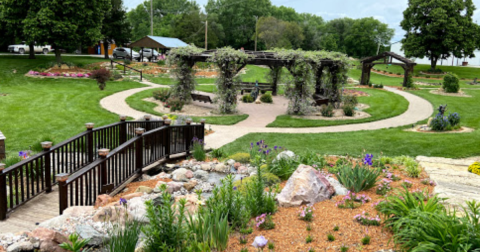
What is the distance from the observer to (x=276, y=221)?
471cm

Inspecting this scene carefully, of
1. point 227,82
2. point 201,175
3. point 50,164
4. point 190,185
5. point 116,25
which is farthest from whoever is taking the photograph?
point 116,25

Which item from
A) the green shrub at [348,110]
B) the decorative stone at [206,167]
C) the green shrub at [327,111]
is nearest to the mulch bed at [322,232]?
the decorative stone at [206,167]

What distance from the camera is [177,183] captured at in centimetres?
672

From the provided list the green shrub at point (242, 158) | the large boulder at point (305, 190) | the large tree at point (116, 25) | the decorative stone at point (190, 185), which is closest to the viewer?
the large boulder at point (305, 190)

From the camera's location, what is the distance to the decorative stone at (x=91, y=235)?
4320 mm

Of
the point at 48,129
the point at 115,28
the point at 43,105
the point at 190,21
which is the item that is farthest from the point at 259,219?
the point at 190,21

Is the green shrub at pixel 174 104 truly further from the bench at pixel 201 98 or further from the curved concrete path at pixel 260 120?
the curved concrete path at pixel 260 120

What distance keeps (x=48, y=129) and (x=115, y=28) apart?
86.5ft

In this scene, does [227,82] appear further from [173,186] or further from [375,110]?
[173,186]

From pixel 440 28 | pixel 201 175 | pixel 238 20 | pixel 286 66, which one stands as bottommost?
pixel 201 175

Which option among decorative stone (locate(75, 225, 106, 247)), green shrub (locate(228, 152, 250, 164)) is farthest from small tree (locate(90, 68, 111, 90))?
decorative stone (locate(75, 225, 106, 247))

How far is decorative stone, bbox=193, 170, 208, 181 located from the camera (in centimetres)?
762

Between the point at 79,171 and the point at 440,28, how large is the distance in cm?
4441

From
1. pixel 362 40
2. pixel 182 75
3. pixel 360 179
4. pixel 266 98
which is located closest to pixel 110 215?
pixel 360 179
